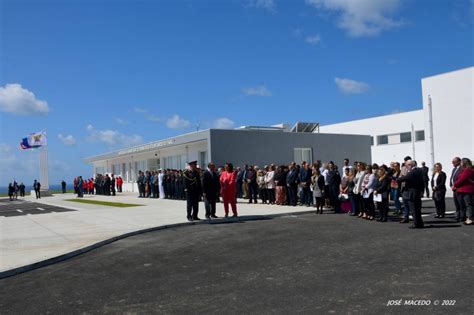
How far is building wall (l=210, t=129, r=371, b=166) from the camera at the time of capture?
27297 millimetres

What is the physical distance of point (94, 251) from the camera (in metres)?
10.1

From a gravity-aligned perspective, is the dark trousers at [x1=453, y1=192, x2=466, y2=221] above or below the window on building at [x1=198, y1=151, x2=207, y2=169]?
below

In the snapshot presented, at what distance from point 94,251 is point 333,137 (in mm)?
24864

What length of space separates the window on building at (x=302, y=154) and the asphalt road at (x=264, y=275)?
63.2 feet

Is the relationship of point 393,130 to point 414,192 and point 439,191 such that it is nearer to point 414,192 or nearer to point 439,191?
point 439,191

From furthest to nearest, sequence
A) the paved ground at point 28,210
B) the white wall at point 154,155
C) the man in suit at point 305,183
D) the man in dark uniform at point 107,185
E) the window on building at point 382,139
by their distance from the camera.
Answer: the window on building at point 382,139, the man in dark uniform at point 107,185, the white wall at point 154,155, the paved ground at point 28,210, the man in suit at point 305,183

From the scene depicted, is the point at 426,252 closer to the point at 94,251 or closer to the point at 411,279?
the point at 411,279

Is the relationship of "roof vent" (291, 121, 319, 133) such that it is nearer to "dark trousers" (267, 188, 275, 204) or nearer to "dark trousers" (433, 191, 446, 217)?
"dark trousers" (267, 188, 275, 204)

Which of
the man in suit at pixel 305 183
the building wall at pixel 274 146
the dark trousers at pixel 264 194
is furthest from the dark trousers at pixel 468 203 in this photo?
the building wall at pixel 274 146

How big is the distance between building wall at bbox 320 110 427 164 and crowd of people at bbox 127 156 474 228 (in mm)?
25854

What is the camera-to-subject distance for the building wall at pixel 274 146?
27297 mm

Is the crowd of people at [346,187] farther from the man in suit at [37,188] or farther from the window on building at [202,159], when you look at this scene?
the man in suit at [37,188]

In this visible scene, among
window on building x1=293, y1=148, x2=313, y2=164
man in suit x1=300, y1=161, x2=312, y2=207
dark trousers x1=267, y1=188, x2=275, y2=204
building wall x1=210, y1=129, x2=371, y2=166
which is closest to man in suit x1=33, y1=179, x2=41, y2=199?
building wall x1=210, y1=129, x2=371, y2=166

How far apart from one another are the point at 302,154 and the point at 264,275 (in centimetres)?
2420
